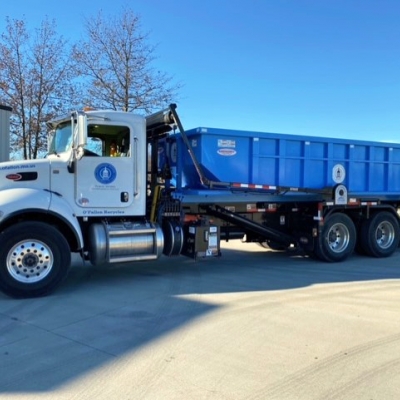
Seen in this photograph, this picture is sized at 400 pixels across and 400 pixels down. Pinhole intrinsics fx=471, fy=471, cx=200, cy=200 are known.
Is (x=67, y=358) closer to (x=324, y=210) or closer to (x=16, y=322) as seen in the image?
(x=16, y=322)

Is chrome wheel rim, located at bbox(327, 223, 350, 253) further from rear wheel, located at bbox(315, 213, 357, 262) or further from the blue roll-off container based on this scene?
the blue roll-off container

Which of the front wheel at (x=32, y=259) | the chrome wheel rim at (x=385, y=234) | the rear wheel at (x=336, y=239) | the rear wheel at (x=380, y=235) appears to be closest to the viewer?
the front wheel at (x=32, y=259)

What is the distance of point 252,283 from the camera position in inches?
313

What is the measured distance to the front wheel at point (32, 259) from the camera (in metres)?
6.81

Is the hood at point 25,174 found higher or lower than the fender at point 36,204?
higher

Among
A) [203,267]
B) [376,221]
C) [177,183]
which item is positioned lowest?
[203,267]

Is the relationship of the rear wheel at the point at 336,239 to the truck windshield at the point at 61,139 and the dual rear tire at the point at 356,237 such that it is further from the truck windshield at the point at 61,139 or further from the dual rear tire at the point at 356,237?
the truck windshield at the point at 61,139

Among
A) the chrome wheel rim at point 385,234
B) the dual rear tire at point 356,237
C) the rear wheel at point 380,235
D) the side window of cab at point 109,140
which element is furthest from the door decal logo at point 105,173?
the chrome wheel rim at point 385,234

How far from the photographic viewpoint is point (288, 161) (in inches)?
386

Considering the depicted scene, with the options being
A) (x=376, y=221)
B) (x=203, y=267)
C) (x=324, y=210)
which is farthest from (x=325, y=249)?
(x=203, y=267)

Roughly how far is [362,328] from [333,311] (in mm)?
742

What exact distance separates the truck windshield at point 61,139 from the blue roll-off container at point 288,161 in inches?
Result: 81.2

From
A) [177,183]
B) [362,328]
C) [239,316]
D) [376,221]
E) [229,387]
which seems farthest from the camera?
[376,221]

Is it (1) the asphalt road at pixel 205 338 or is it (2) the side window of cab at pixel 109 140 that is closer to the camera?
(1) the asphalt road at pixel 205 338
